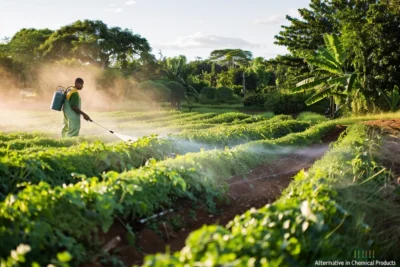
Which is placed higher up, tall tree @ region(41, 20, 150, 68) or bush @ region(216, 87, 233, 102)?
tall tree @ region(41, 20, 150, 68)

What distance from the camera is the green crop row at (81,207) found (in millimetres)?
3781

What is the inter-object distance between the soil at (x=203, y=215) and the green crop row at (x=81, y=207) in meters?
0.17

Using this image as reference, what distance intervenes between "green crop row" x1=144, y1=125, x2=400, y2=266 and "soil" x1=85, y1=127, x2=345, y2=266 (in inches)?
35.5

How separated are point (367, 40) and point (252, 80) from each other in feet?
97.5

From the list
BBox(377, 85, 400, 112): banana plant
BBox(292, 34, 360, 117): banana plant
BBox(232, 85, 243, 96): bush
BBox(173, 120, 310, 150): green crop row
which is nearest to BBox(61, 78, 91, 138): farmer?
BBox(173, 120, 310, 150): green crop row

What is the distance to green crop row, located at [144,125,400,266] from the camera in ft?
9.86

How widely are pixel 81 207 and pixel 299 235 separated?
1966 mm

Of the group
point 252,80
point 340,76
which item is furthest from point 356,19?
point 252,80

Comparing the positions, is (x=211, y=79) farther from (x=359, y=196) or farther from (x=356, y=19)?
(x=359, y=196)

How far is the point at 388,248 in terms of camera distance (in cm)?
429

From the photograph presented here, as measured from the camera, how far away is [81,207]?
166 inches

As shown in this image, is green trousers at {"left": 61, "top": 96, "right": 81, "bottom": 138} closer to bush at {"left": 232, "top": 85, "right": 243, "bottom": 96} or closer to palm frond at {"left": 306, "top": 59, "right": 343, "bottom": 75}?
palm frond at {"left": 306, "top": 59, "right": 343, "bottom": 75}

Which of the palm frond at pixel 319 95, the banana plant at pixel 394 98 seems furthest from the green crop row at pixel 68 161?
the banana plant at pixel 394 98

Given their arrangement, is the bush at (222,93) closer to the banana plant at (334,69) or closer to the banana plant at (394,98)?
the banana plant at (334,69)
